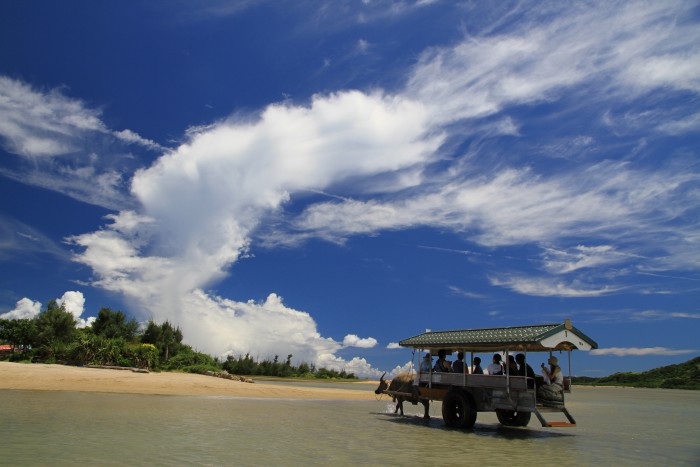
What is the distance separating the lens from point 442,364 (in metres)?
17.9

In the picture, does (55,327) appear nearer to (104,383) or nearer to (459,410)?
(104,383)

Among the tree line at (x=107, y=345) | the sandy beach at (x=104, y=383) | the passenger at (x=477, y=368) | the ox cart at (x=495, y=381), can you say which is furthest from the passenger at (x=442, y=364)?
the tree line at (x=107, y=345)

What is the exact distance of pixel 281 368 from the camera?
2638 inches

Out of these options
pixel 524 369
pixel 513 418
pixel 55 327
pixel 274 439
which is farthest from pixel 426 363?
pixel 55 327

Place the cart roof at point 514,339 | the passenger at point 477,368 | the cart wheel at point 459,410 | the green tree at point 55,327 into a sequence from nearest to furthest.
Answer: the cart roof at point 514,339
the cart wheel at point 459,410
the passenger at point 477,368
the green tree at point 55,327

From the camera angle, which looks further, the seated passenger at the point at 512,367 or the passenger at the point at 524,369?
the seated passenger at the point at 512,367

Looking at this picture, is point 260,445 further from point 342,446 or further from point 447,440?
point 447,440

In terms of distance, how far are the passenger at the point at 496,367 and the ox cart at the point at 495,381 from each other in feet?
0.82

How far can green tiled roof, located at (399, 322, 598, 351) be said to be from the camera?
14.6m

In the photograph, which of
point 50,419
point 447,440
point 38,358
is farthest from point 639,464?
point 38,358

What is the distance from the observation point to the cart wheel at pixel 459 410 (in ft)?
51.8

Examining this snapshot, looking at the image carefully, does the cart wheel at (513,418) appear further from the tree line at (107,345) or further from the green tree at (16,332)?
the green tree at (16,332)

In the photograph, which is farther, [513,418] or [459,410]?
[513,418]

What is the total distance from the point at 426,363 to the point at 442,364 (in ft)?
2.67
